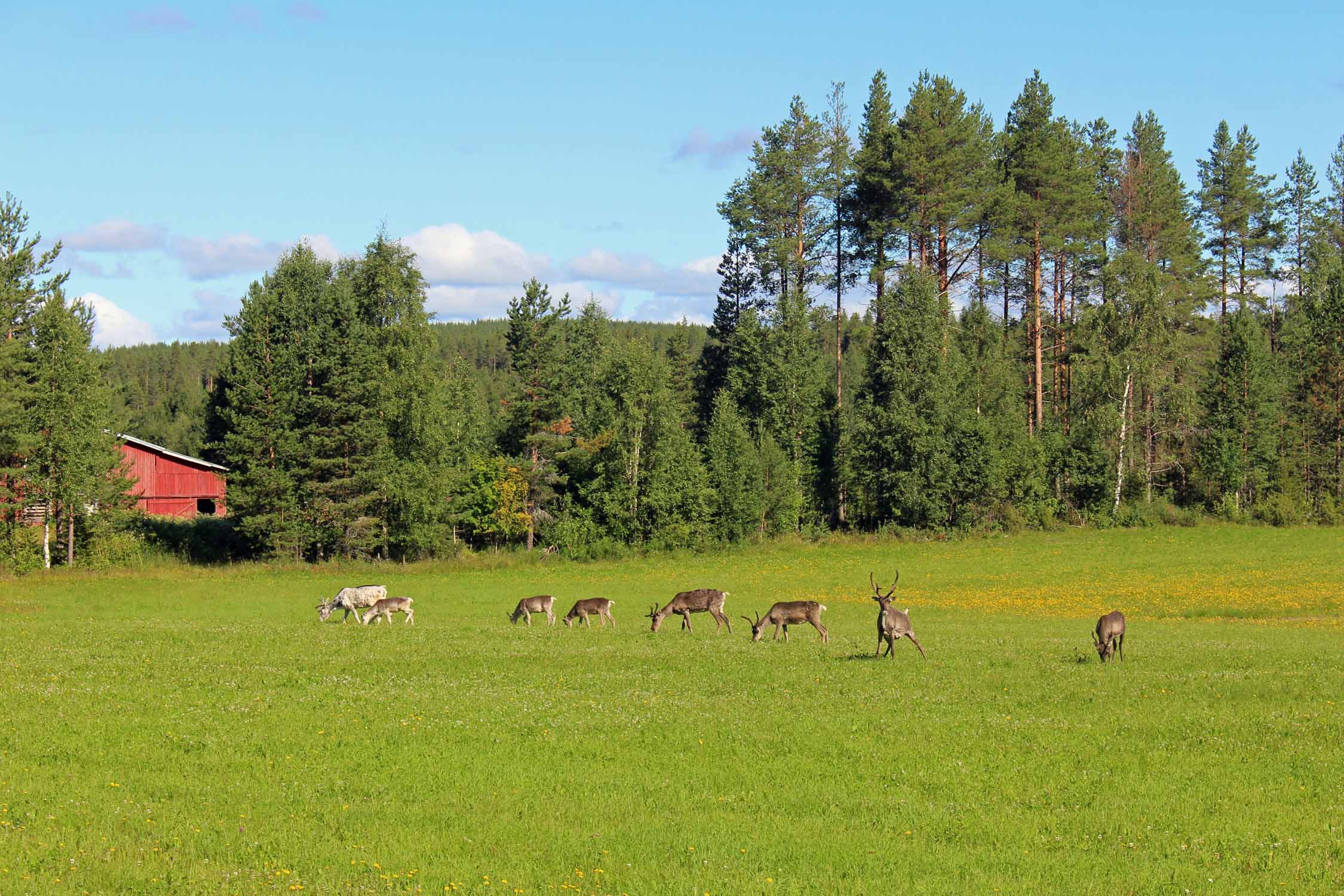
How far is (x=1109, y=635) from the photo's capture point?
22.4m

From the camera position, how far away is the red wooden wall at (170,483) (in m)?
68.8

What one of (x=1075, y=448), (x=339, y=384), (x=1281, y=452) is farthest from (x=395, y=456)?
(x=1281, y=452)

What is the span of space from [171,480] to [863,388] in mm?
44684

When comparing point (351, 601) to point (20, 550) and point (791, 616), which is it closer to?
point (791, 616)

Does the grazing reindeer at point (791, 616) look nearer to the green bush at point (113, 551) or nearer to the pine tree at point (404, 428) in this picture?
the pine tree at point (404, 428)

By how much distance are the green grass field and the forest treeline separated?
27.9m

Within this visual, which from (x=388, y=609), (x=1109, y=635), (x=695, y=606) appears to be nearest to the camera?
(x=1109, y=635)

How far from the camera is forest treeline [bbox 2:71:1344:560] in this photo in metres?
54.2

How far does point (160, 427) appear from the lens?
124438 millimetres

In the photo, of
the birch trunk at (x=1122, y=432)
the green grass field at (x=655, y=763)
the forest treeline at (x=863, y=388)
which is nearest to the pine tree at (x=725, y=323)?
the forest treeline at (x=863, y=388)

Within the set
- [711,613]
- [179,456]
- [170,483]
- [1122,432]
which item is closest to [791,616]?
[711,613]

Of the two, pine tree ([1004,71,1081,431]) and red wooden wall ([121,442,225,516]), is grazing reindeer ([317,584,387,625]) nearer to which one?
red wooden wall ([121,442,225,516])

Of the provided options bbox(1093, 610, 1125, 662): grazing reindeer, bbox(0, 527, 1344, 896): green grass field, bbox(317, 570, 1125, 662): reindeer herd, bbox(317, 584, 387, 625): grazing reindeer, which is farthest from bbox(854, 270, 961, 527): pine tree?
bbox(1093, 610, 1125, 662): grazing reindeer

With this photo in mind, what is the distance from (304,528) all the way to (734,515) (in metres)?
22.4
